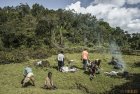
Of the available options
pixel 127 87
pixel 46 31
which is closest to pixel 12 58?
pixel 127 87

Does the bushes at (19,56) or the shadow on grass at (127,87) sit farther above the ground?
the bushes at (19,56)

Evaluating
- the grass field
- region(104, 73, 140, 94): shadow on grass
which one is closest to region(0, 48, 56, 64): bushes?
the grass field

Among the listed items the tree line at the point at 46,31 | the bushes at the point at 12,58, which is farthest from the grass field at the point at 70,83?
the tree line at the point at 46,31

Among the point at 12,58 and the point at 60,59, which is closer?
the point at 60,59

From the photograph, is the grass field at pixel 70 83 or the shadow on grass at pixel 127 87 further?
the shadow on grass at pixel 127 87

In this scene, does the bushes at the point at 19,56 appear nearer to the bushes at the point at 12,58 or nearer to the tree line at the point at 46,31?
the bushes at the point at 12,58

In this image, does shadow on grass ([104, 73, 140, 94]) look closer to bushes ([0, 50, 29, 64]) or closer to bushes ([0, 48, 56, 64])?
bushes ([0, 50, 29, 64])

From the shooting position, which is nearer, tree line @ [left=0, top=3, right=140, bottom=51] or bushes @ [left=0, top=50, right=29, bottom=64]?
bushes @ [left=0, top=50, right=29, bottom=64]

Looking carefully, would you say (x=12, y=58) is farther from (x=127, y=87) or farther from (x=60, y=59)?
(x=127, y=87)

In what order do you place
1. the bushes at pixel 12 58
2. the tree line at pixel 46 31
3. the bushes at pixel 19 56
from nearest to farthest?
the bushes at pixel 12 58 < the bushes at pixel 19 56 < the tree line at pixel 46 31

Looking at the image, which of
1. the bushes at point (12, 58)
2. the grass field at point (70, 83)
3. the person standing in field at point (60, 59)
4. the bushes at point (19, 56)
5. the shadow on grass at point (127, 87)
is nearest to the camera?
the grass field at point (70, 83)

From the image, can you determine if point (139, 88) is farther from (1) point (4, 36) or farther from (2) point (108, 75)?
(1) point (4, 36)

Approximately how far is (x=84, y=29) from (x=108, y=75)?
6134 centimetres

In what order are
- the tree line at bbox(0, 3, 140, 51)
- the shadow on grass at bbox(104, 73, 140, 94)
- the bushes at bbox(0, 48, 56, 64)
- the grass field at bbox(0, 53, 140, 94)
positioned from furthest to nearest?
the tree line at bbox(0, 3, 140, 51), the bushes at bbox(0, 48, 56, 64), the shadow on grass at bbox(104, 73, 140, 94), the grass field at bbox(0, 53, 140, 94)
